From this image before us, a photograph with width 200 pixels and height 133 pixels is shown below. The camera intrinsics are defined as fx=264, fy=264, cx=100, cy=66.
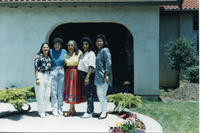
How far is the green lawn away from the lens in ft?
19.8

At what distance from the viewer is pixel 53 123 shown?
5.91 meters

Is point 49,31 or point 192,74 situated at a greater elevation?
point 49,31

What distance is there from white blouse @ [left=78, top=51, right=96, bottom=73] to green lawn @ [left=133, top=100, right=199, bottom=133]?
6.87 ft

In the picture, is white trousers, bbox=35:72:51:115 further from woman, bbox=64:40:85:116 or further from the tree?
the tree

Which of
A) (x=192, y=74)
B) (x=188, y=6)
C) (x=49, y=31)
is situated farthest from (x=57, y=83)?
(x=188, y=6)

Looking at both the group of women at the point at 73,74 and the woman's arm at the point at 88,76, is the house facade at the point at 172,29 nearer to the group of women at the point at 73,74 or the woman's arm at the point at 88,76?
the group of women at the point at 73,74

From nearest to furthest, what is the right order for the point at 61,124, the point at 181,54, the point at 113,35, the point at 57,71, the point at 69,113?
the point at 61,124
the point at 57,71
the point at 69,113
the point at 181,54
the point at 113,35

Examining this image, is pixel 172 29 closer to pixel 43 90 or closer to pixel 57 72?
pixel 57 72

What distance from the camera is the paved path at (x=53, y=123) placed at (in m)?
5.50

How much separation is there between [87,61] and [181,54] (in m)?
6.26

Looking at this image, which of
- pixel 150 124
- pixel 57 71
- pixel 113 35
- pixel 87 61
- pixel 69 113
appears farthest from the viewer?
pixel 113 35

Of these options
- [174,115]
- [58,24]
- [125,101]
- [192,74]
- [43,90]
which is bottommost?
[174,115]

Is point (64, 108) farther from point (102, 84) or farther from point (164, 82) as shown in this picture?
point (164, 82)

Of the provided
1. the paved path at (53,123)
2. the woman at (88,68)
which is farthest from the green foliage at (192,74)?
the woman at (88,68)
